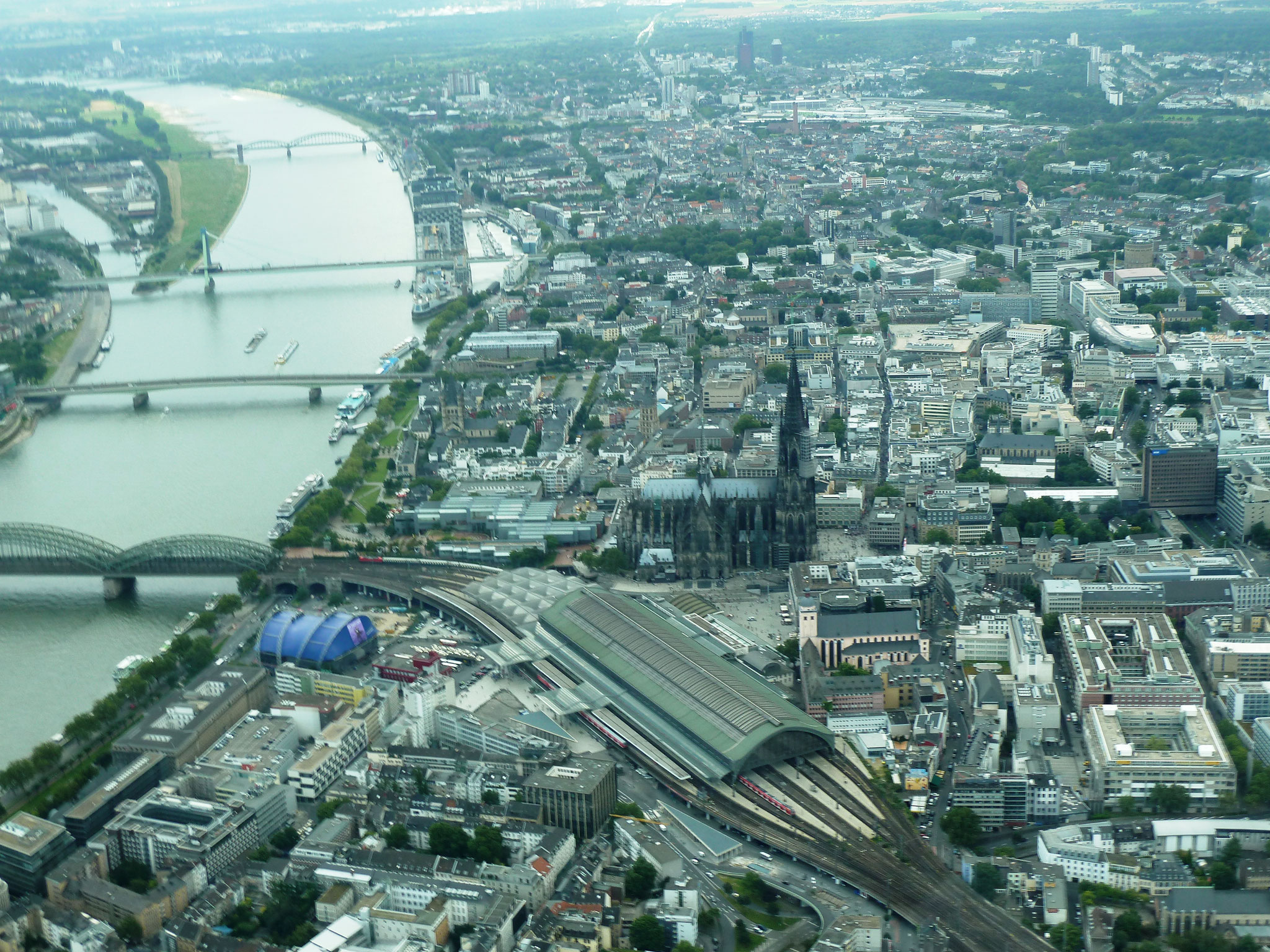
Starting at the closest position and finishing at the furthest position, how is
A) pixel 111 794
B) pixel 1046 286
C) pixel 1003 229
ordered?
pixel 111 794
pixel 1046 286
pixel 1003 229

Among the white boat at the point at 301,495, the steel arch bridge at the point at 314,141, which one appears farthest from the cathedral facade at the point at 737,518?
the steel arch bridge at the point at 314,141

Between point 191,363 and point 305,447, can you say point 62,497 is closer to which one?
point 305,447

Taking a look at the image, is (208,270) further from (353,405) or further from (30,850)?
(30,850)

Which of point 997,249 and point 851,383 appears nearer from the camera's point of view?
point 851,383

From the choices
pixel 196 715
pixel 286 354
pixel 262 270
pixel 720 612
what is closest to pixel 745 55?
pixel 262 270

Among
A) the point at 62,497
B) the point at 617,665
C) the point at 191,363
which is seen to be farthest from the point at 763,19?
the point at 617,665

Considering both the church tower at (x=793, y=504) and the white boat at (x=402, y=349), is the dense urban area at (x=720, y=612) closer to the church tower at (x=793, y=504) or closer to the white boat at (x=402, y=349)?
the church tower at (x=793, y=504)
